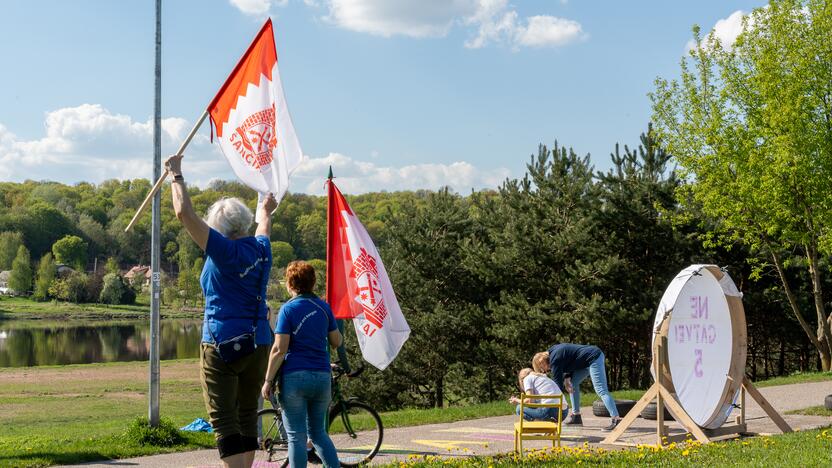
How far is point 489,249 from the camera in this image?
1214 inches

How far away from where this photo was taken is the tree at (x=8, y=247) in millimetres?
170050

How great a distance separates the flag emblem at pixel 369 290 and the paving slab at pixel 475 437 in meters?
1.58

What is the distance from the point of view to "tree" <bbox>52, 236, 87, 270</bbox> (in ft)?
552

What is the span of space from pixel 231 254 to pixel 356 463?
436cm

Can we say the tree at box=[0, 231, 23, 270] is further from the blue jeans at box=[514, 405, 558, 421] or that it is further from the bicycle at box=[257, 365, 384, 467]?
the blue jeans at box=[514, 405, 558, 421]

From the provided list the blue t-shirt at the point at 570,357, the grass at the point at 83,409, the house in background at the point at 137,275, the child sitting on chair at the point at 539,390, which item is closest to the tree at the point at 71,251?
the house in background at the point at 137,275

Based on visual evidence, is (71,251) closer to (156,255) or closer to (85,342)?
(85,342)

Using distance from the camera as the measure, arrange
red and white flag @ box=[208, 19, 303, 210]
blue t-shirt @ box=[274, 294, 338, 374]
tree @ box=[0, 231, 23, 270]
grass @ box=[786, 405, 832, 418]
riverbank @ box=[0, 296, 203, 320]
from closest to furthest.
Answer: blue t-shirt @ box=[274, 294, 338, 374] → red and white flag @ box=[208, 19, 303, 210] → grass @ box=[786, 405, 832, 418] → riverbank @ box=[0, 296, 203, 320] → tree @ box=[0, 231, 23, 270]

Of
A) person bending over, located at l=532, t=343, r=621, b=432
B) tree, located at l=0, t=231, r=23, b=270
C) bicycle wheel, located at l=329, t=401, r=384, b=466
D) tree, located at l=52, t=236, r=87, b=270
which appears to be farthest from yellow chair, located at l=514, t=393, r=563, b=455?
tree, located at l=0, t=231, r=23, b=270

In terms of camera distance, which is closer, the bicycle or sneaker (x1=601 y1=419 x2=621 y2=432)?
the bicycle

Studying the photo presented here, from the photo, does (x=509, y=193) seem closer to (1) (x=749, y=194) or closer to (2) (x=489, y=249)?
(2) (x=489, y=249)

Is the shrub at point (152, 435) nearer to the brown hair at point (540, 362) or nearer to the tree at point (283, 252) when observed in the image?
the brown hair at point (540, 362)

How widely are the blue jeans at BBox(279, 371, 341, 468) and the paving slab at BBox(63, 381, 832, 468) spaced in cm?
273

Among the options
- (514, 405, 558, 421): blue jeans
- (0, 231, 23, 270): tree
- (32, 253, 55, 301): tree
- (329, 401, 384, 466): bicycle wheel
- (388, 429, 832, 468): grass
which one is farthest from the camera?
(0, 231, 23, 270): tree
